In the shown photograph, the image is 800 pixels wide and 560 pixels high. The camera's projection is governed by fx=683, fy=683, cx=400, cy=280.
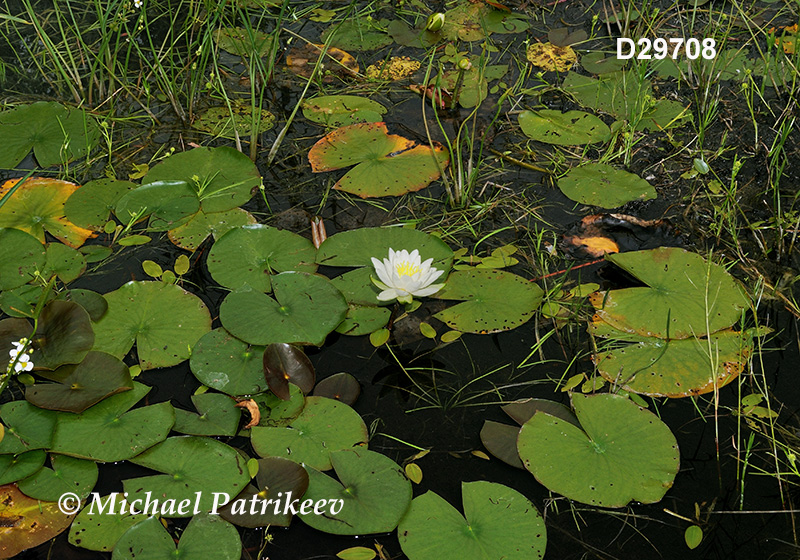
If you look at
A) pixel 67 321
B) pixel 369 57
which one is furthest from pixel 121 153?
pixel 369 57

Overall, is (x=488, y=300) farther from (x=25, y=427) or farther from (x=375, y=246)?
(x=25, y=427)

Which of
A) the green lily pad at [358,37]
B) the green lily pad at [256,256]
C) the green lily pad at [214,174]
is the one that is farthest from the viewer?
the green lily pad at [358,37]

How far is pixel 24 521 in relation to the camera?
155cm

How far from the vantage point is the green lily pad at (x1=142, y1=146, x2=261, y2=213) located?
2.41 metres

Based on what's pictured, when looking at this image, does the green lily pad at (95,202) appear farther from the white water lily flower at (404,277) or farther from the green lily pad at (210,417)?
the white water lily flower at (404,277)

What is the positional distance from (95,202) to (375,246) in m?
1.04

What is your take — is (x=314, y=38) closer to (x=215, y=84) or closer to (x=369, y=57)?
(x=369, y=57)

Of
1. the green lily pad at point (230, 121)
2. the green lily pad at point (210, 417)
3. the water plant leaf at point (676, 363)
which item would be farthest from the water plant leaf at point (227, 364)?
the green lily pad at point (230, 121)

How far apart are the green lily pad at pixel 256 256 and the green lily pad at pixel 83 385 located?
0.42 m

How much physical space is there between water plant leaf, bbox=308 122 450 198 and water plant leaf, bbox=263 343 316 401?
0.83 m

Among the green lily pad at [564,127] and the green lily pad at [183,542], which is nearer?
the green lily pad at [183,542]

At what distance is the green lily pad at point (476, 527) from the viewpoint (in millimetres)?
1478

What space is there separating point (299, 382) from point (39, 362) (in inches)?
27.8

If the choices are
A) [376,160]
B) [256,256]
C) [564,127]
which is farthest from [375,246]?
[564,127]
